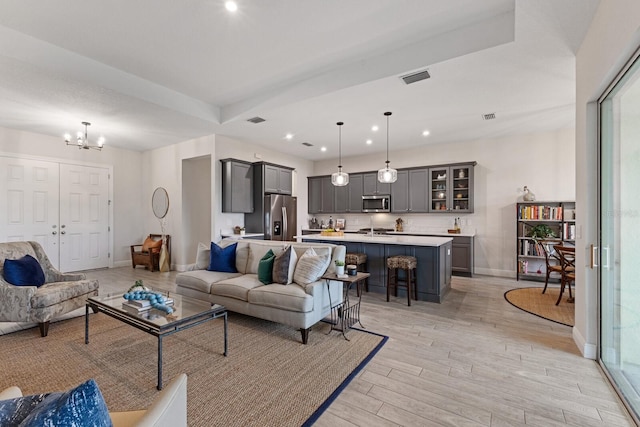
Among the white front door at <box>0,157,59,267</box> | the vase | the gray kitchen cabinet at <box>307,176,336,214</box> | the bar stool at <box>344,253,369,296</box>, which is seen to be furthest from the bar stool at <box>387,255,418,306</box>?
the white front door at <box>0,157,59,267</box>

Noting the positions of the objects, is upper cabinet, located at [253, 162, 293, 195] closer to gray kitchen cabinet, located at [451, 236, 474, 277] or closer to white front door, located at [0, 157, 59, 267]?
gray kitchen cabinet, located at [451, 236, 474, 277]

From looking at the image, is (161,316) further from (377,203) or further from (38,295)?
(377,203)

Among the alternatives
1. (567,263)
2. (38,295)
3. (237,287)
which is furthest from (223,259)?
(567,263)

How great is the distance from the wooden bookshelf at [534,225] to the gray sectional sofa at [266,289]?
14.1ft

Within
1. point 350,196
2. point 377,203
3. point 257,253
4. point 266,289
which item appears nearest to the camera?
point 266,289

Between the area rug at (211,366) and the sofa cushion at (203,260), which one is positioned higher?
the sofa cushion at (203,260)

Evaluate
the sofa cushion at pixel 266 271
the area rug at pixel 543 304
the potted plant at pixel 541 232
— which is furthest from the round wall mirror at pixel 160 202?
the potted plant at pixel 541 232

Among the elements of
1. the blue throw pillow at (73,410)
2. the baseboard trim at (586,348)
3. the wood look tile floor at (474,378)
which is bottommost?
the wood look tile floor at (474,378)

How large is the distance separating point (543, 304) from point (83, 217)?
890 centimetres

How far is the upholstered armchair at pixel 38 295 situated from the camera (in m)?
3.00

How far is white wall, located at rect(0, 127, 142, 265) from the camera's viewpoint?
20.3 ft

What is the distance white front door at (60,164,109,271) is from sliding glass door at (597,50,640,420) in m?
8.70

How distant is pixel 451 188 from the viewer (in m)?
6.48

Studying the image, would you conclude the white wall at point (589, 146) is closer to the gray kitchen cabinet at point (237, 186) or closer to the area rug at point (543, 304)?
the area rug at point (543, 304)
